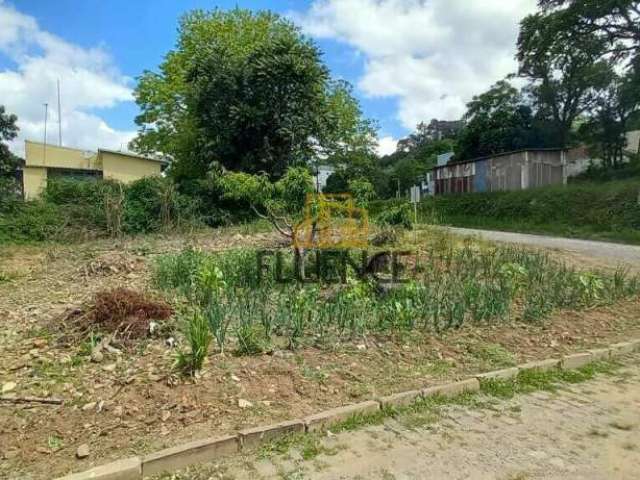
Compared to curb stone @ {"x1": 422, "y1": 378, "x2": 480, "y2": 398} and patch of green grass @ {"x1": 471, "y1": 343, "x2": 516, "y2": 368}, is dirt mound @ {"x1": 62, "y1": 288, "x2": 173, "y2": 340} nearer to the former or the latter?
curb stone @ {"x1": 422, "y1": 378, "x2": 480, "y2": 398}

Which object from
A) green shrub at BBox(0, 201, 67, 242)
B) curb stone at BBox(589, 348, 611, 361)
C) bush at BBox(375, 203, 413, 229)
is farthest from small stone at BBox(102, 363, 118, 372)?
green shrub at BBox(0, 201, 67, 242)

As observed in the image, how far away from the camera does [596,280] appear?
547cm

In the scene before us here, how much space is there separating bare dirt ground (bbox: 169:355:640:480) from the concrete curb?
0.26ft

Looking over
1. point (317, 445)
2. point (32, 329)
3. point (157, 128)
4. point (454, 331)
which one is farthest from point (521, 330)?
point (157, 128)

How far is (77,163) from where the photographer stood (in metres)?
24.5

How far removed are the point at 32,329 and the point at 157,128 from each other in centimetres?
1919

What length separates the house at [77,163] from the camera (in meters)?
22.9

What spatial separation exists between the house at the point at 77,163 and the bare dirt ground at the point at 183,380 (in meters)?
20.3

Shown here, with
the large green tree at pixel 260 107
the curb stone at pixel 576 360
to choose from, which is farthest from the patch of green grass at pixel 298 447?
the large green tree at pixel 260 107

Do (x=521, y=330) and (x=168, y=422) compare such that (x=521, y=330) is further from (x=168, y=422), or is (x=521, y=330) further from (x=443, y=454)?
(x=168, y=422)

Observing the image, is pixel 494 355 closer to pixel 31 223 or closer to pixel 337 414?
pixel 337 414

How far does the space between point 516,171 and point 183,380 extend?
79.2 ft

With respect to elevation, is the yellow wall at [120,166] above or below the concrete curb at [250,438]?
above

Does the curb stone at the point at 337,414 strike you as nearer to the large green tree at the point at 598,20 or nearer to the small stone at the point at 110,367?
the small stone at the point at 110,367
